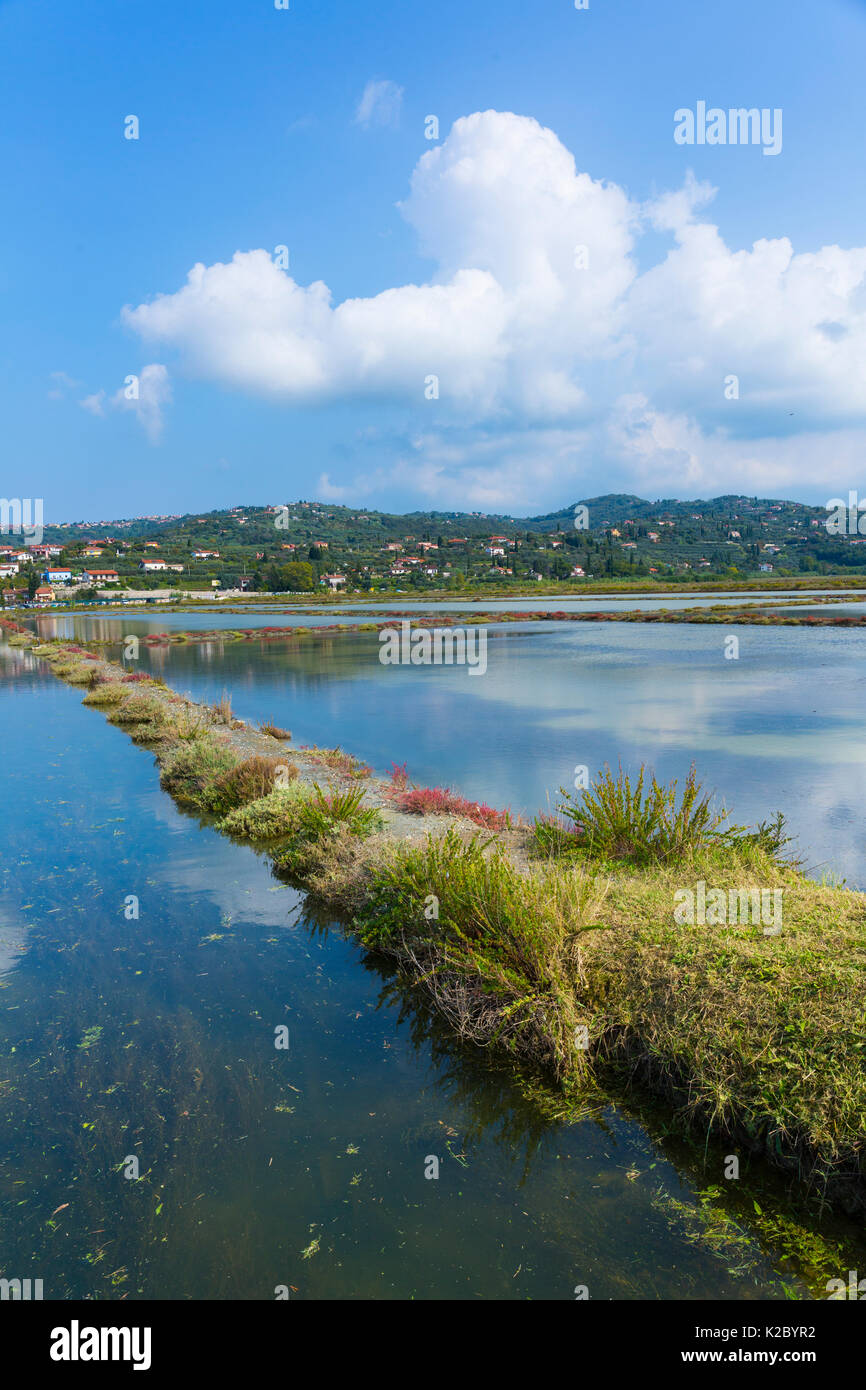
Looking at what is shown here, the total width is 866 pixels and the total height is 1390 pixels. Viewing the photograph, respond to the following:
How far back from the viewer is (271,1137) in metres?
4.90

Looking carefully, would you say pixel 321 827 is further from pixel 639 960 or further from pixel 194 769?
pixel 194 769

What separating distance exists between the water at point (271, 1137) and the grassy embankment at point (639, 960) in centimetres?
33

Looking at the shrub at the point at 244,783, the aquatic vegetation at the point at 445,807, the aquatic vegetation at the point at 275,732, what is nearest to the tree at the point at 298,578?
the aquatic vegetation at the point at 275,732

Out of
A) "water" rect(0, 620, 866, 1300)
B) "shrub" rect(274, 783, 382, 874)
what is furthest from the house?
"water" rect(0, 620, 866, 1300)

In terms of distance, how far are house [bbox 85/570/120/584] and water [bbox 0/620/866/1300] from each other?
138 m

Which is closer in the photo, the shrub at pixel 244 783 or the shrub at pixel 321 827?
the shrub at pixel 321 827

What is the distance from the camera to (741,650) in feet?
121

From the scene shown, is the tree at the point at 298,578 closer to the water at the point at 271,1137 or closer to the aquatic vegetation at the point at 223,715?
the aquatic vegetation at the point at 223,715

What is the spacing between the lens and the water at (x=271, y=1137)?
12.8 feet

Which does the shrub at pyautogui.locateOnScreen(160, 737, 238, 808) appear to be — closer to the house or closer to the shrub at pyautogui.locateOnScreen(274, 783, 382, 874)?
the shrub at pyautogui.locateOnScreen(274, 783, 382, 874)

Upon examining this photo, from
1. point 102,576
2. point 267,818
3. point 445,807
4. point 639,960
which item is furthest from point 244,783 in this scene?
point 102,576

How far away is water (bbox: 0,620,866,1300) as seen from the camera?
3.91 meters
